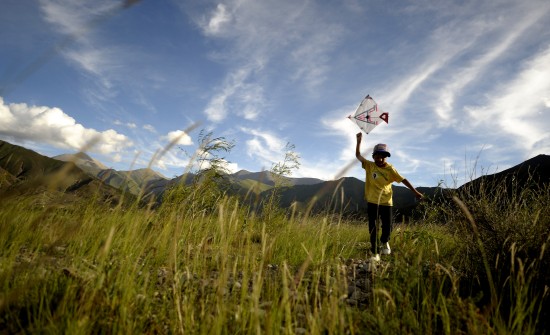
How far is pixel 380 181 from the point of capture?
21.0ft

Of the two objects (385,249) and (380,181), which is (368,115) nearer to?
(380,181)

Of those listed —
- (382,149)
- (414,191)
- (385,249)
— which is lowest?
(385,249)

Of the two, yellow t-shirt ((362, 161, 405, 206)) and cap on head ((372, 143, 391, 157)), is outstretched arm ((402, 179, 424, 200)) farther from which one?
cap on head ((372, 143, 391, 157))

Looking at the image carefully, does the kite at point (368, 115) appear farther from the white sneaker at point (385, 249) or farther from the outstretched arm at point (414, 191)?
the white sneaker at point (385, 249)

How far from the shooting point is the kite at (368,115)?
7180 mm

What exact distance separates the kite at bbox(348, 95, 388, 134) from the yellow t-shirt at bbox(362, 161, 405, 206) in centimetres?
99

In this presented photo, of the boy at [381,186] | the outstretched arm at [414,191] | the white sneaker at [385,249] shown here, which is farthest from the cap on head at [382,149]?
the white sneaker at [385,249]

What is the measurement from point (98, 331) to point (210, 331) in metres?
0.69

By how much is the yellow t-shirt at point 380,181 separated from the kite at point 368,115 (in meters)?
0.99

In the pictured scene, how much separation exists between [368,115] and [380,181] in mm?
1704

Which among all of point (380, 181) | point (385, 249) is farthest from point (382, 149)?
point (385, 249)

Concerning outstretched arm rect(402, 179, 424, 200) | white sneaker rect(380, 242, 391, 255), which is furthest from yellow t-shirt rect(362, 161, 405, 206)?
white sneaker rect(380, 242, 391, 255)

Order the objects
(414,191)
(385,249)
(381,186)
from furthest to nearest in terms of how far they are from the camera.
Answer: (381,186)
(414,191)
(385,249)

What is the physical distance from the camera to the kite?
7180mm
